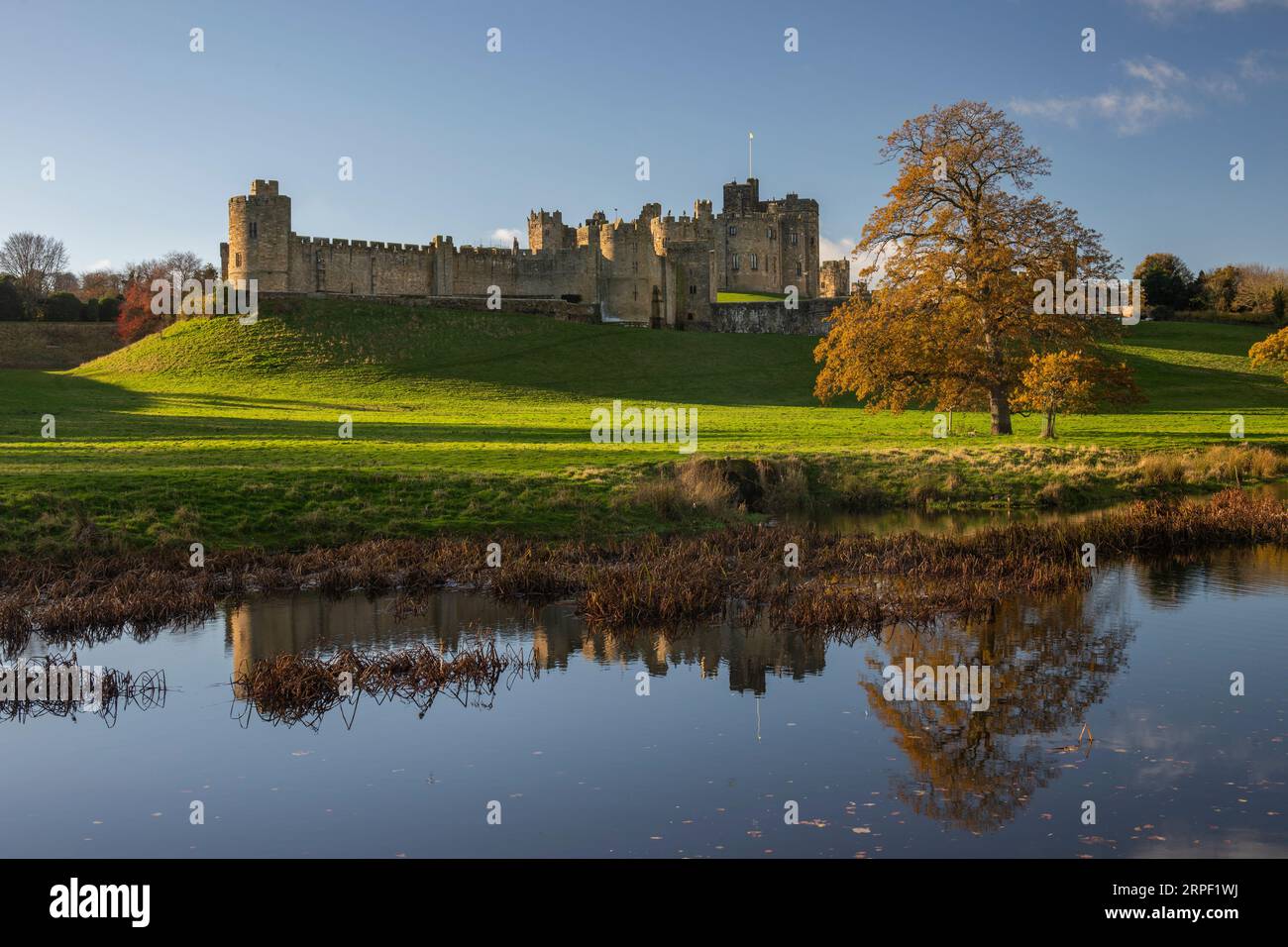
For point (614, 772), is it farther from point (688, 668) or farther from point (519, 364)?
point (519, 364)

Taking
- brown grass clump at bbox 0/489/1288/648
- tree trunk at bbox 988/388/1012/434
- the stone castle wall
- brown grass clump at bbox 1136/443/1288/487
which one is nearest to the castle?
the stone castle wall

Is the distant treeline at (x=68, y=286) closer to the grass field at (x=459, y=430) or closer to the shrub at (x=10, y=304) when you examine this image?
the shrub at (x=10, y=304)

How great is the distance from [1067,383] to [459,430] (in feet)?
54.3

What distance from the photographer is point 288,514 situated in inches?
829

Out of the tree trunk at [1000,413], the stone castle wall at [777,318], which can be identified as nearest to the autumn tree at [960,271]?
the tree trunk at [1000,413]

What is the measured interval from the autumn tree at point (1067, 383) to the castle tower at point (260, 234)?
4568 cm

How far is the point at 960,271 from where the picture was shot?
3409cm

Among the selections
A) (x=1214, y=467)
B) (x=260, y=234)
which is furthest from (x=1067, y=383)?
(x=260, y=234)

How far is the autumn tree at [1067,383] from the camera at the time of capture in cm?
3206

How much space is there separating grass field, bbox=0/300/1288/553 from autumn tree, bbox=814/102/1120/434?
6.60 feet
